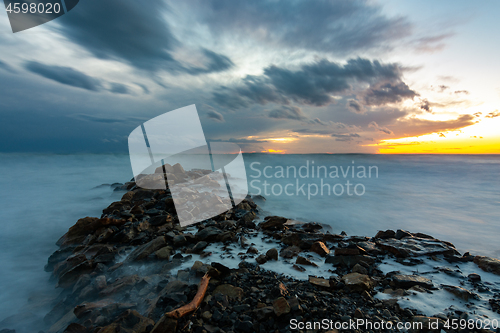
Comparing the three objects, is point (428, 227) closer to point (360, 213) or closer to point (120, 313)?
point (360, 213)

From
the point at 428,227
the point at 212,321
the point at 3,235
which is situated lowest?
the point at 428,227

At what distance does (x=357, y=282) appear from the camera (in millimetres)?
3260

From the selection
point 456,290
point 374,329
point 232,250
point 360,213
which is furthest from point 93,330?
point 360,213

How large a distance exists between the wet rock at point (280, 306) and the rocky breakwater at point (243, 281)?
0.04 feet

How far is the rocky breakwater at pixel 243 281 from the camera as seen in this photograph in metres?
2.60

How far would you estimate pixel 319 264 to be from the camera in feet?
13.9

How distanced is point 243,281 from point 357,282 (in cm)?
177

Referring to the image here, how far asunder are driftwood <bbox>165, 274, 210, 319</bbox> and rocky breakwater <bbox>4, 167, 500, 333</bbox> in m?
0.05

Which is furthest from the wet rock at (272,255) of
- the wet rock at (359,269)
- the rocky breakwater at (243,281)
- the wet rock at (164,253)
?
the wet rock at (164,253)

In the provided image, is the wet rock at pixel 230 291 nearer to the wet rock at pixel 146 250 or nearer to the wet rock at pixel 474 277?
the wet rock at pixel 146 250

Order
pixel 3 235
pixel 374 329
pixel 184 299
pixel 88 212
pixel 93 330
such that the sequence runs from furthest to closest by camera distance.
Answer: pixel 88 212, pixel 3 235, pixel 184 299, pixel 93 330, pixel 374 329

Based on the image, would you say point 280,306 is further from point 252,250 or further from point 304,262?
point 252,250

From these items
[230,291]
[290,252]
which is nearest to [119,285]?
[230,291]

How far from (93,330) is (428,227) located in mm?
11072
